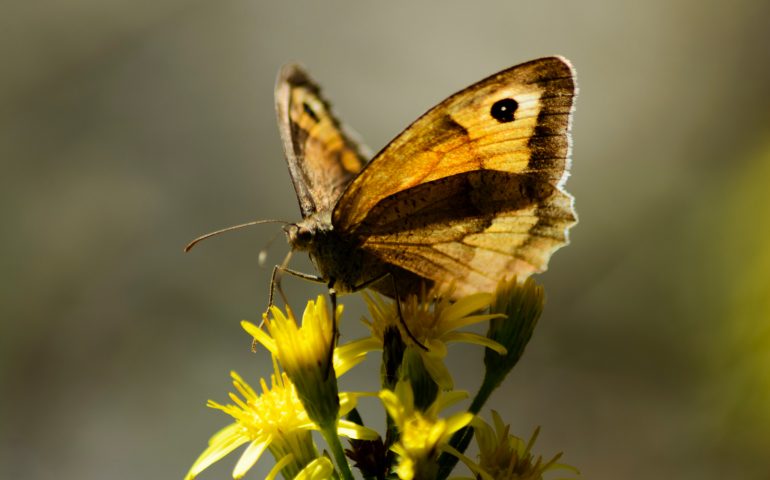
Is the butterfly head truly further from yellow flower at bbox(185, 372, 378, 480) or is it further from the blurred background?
the blurred background

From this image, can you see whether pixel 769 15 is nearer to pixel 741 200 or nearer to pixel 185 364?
pixel 741 200

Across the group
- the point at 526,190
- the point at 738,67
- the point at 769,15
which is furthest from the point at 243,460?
the point at 769,15

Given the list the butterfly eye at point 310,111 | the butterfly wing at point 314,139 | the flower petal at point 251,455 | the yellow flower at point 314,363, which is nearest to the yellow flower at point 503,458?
the yellow flower at point 314,363

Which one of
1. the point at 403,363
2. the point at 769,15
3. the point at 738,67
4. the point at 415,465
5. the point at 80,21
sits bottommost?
the point at 415,465

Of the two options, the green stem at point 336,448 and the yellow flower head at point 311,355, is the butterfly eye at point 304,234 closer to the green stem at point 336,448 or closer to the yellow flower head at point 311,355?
the yellow flower head at point 311,355

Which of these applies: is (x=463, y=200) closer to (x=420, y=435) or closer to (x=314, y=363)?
(x=314, y=363)

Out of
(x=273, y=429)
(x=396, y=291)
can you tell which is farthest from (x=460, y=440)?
(x=273, y=429)

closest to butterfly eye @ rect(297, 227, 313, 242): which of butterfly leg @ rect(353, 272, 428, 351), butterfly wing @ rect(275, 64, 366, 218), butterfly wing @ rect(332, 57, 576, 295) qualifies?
butterfly wing @ rect(332, 57, 576, 295)
